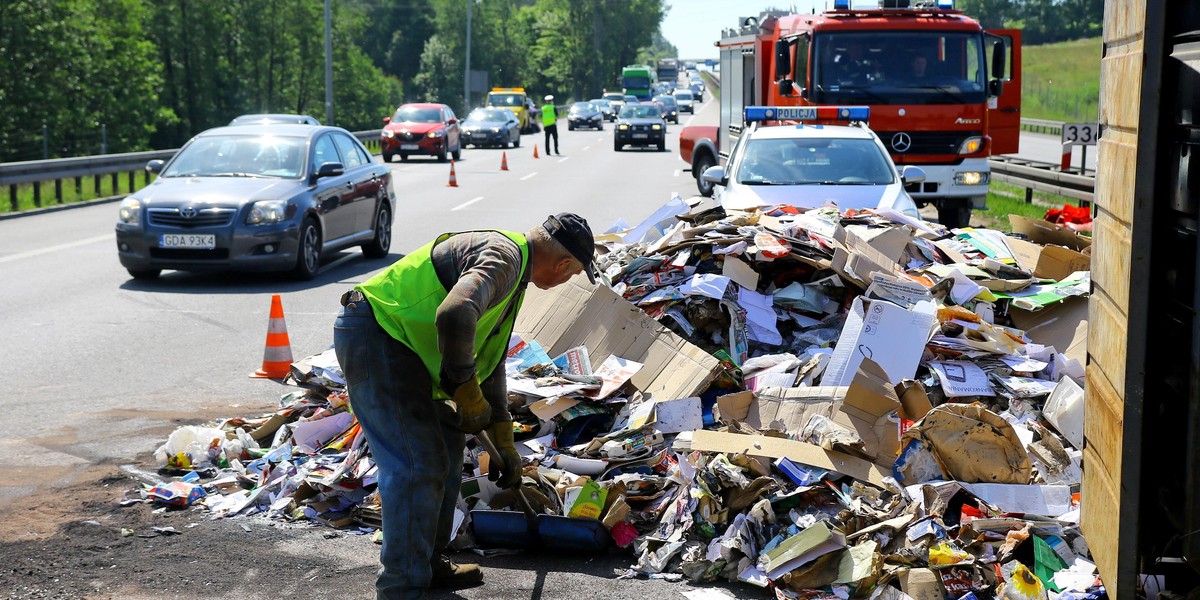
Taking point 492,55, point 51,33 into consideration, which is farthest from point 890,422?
point 492,55

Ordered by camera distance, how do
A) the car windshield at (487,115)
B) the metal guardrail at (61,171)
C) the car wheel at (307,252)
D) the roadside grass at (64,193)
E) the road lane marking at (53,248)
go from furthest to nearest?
the car windshield at (487,115) → the roadside grass at (64,193) → the metal guardrail at (61,171) → the road lane marking at (53,248) → the car wheel at (307,252)

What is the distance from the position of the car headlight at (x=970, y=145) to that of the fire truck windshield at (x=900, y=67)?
19.6 inches

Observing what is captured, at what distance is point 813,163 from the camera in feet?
39.9

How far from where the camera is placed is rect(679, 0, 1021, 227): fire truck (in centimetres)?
1542

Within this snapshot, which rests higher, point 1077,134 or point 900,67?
point 900,67

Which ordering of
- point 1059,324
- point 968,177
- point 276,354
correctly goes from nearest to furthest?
point 1059,324 < point 276,354 < point 968,177

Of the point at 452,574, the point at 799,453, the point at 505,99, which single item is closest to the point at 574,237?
the point at 452,574

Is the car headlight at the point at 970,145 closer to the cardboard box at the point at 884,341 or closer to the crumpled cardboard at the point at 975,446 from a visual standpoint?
the cardboard box at the point at 884,341

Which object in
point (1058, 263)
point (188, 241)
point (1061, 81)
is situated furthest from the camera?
point (1061, 81)

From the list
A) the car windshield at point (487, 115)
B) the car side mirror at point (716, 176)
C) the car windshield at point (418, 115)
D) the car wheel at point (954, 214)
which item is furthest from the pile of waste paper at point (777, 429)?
the car windshield at point (487, 115)

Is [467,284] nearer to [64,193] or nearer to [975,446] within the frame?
[975,446]

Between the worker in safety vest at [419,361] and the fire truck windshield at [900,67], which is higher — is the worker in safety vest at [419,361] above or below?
below

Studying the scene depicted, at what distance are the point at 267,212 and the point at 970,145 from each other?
8.87 meters

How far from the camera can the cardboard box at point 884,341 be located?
21.5ft
